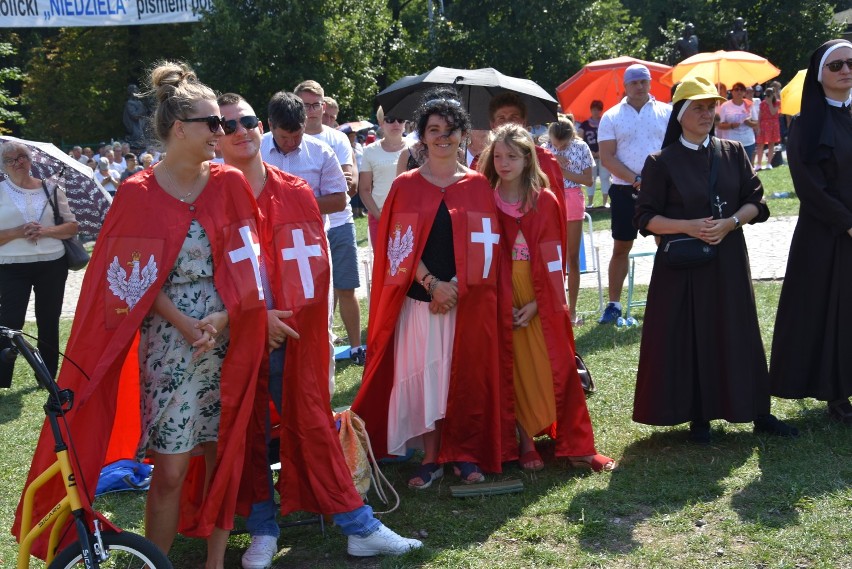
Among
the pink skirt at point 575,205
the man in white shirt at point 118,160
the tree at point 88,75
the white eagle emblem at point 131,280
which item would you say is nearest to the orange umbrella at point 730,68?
the pink skirt at point 575,205

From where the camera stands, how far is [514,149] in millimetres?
5570

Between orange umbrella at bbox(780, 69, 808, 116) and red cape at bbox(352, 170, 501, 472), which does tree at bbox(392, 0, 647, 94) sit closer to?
orange umbrella at bbox(780, 69, 808, 116)

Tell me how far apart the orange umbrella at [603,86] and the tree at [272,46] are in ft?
32.6

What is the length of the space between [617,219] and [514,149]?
338 cm

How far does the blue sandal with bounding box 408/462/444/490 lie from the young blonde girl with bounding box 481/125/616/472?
462 millimetres

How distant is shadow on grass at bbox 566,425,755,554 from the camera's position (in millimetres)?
4648

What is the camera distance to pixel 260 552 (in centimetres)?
450

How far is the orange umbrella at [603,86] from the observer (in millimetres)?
16688

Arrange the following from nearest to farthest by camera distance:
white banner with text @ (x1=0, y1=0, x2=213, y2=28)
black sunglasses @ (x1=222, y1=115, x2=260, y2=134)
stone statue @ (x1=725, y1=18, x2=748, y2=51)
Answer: black sunglasses @ (x1=222, y1=115, x2=260, y2=134)
white banner with text @ (x1=0, y1=0, x2=213, y2=28)
stone statue @ (x1=725, y1=18, x2=748, y2=51)

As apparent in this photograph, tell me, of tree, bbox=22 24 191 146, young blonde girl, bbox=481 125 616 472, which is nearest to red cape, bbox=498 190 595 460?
young blonde girl, bbox=481 125 616 472

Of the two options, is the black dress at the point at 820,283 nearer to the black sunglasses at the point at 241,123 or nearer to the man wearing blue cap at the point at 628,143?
the man wearing blue cap at the point at 628,143

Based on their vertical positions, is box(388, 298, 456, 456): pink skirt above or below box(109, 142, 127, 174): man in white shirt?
below

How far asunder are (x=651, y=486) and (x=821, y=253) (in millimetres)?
1802

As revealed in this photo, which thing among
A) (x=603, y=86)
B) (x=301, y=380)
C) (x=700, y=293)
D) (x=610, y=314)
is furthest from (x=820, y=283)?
(x=603, y=86)
